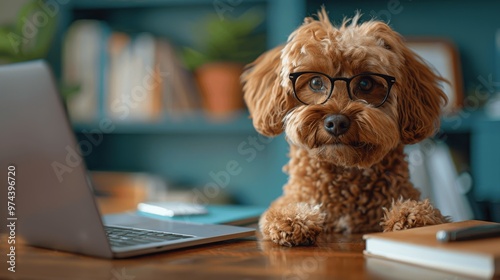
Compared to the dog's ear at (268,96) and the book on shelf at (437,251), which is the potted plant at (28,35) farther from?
the book on shelf at (437,251)

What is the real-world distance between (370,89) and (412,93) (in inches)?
3.8

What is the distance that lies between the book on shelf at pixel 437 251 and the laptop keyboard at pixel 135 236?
33 centimetres

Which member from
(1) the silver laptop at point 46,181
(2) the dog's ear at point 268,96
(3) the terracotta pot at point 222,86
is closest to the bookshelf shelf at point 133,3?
(3) the terracotta pot at point 222,86

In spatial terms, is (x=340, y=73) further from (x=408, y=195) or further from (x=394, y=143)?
(x=408, y=195)

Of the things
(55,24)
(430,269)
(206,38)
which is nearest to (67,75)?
(55,24)

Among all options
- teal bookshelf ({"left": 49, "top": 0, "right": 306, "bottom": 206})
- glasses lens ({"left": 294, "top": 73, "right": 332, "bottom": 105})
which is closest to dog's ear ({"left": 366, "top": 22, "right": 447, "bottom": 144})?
glasses lens ({"left": 294, "top": 73, "right": 332, "bottom": 105})

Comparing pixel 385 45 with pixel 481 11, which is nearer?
pixel 385 45

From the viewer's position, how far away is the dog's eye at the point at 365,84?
1.14 metres

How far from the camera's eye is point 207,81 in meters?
2.49

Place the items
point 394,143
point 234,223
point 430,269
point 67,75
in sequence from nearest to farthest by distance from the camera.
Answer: point 430,269
point 394,143
point 234,223
point 67,75

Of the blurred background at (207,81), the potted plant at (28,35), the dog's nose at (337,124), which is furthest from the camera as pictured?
the potted plant at (28,35)

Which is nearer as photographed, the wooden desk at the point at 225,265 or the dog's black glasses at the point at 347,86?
the wooden desk at the point at 225,265

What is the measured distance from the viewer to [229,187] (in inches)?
109

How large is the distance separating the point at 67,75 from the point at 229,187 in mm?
872
